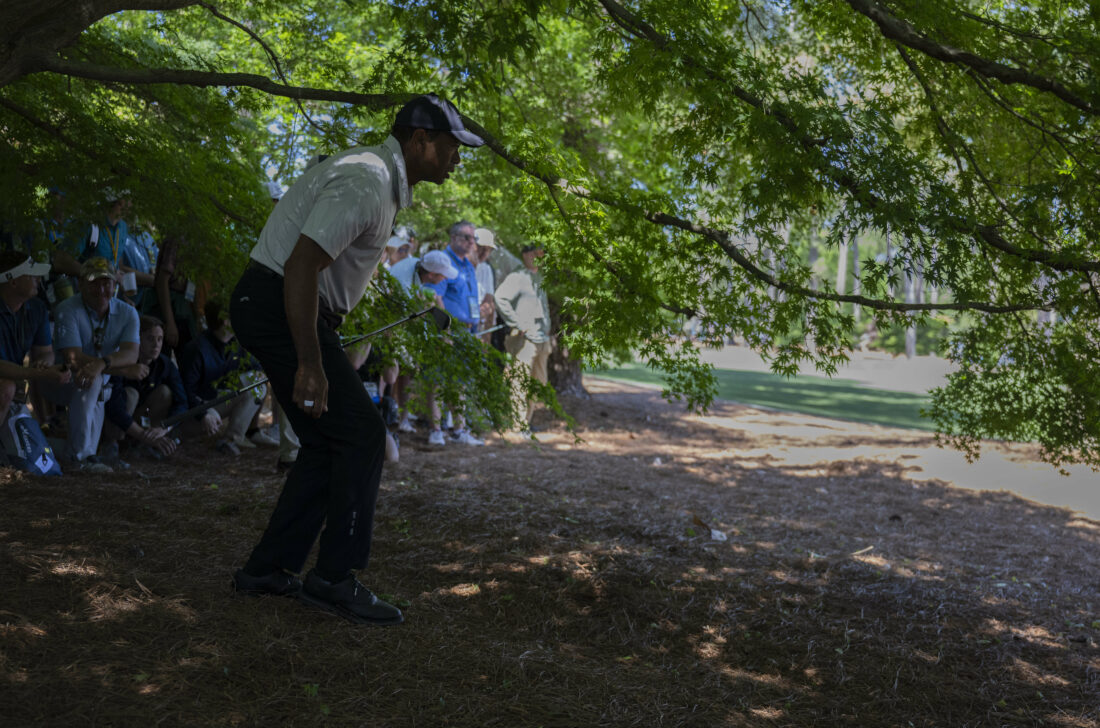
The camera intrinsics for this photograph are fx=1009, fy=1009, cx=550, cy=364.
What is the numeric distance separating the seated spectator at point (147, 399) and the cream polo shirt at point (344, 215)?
13.1 ft

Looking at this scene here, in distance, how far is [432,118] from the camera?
3.87 meters

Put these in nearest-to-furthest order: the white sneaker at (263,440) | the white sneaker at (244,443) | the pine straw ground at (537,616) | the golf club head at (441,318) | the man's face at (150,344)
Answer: the pine straw ground at (537,616) → the golf club head at (441,318) → the man's face at (150,344) → the white sneaker at (244,443) → the white sneaker at (263,440)

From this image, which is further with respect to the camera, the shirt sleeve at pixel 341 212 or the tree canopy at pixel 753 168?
the tree canopy at pixel 753 168

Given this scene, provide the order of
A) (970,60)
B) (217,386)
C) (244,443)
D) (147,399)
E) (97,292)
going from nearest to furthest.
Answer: (970,60) < (97,292) < (217,386) < (147,399) < (244,443)

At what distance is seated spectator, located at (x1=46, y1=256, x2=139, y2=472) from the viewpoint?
687 centimetres

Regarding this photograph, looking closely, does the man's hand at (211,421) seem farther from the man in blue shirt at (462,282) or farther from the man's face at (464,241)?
the man's face at (464,241)

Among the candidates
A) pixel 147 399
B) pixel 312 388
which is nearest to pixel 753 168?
pixel 312 388

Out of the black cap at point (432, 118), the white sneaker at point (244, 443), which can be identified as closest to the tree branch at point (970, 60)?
the black cap at point (432, 118)

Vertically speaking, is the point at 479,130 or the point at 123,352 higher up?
the point at 479,130

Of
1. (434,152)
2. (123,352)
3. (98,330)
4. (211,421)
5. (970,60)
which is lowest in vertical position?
(211,421)

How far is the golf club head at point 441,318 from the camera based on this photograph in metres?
6.23

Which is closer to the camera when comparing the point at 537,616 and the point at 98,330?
the point at 537,616

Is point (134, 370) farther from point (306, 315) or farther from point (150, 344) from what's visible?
point (306, 315)

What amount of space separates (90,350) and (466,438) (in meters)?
4.40
